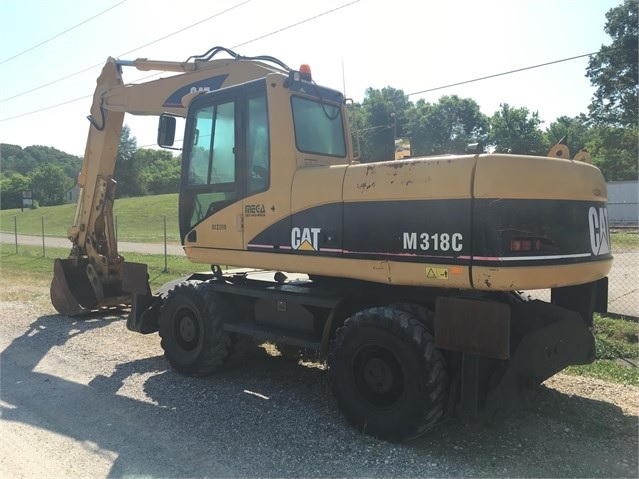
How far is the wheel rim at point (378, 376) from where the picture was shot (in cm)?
418

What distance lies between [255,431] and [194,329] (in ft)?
6.41

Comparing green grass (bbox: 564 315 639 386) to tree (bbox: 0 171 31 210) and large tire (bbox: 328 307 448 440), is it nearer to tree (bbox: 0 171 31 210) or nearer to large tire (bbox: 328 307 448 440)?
large tire (bbox: 328 307 448 440)

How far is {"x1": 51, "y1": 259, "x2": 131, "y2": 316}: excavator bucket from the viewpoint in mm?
8870

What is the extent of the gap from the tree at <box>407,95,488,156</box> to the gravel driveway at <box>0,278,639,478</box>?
124ft

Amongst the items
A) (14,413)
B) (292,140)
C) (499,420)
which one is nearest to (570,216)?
(499,420)

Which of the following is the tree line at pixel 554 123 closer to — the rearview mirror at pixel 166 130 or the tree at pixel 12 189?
the tree at pixel 12 189

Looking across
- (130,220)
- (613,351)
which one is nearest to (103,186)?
(613,351)

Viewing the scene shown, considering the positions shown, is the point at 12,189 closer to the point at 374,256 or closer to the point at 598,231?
the point at 374,256

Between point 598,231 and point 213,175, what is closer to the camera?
point 598,231

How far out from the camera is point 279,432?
4.36m

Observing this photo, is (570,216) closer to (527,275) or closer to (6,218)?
(527,275)

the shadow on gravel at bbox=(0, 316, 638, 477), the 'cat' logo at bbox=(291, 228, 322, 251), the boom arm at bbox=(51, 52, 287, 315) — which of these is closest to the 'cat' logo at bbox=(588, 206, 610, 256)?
the shadow on gravel at bbox=(0, 316, 638, 477)

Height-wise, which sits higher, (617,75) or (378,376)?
(617,75)

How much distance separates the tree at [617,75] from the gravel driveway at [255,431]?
39.8m
